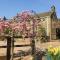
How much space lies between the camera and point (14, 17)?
390 inches

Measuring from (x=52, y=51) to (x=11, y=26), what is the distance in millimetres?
4542

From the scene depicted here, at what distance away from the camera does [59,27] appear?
4091cm

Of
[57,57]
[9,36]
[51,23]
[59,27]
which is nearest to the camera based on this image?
[57,57]

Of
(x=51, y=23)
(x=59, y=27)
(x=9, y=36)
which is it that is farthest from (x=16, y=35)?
(x=51, y=23)

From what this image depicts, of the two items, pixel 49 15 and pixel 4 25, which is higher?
pixel 49 15

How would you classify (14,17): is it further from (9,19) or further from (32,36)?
(32,36)

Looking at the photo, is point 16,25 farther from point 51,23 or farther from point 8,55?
point 51,23

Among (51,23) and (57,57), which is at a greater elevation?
(51,23)

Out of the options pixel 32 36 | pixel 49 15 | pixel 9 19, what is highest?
pixel 49 15

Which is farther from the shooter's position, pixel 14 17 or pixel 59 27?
pixel 59 27

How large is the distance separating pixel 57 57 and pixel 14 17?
4.61 m

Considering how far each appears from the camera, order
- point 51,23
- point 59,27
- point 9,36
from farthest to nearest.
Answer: point 51,23 < point 59,27 < point 9,36

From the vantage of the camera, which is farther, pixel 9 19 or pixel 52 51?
pixel 9 19

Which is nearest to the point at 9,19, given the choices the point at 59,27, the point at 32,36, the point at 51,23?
the point at 32,36
